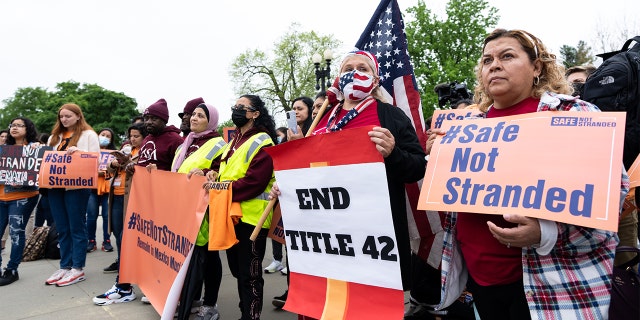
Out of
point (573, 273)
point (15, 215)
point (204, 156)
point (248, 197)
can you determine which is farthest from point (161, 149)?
point (573, 273)

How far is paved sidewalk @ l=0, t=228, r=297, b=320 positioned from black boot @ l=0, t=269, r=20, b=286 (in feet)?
0.19

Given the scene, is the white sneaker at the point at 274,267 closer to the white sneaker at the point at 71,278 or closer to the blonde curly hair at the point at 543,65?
the white sneaker at the point at 71,278

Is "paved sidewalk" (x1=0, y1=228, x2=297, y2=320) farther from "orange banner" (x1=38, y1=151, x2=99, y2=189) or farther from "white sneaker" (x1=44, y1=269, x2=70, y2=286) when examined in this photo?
"orange banner" (x1=38, y1=151, x2=99, y2=189)

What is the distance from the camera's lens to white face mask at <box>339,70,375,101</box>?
7.68ft

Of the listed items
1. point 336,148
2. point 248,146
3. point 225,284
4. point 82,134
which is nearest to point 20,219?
point 82,134

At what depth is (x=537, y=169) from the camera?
4.94 feet

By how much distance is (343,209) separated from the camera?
6.91ft

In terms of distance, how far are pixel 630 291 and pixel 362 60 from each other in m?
1.71

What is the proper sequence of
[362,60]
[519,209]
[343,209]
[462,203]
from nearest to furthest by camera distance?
[519,209] < [462,203] < [343,209] < [362,60]

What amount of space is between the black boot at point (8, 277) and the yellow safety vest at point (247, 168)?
12.5ft

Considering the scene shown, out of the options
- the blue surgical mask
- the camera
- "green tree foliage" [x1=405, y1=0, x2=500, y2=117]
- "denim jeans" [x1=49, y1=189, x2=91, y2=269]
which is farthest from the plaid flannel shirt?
"green tree foliage" [x1=405, y1=0, x2=500, y2=117]

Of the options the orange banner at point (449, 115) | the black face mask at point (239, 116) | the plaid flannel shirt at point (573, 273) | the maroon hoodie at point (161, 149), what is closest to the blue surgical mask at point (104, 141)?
the maroon hoodie at point (161, 149)

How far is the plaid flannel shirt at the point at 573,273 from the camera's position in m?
1.45

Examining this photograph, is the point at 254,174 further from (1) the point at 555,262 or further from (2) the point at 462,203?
(1) the point at 555,262
